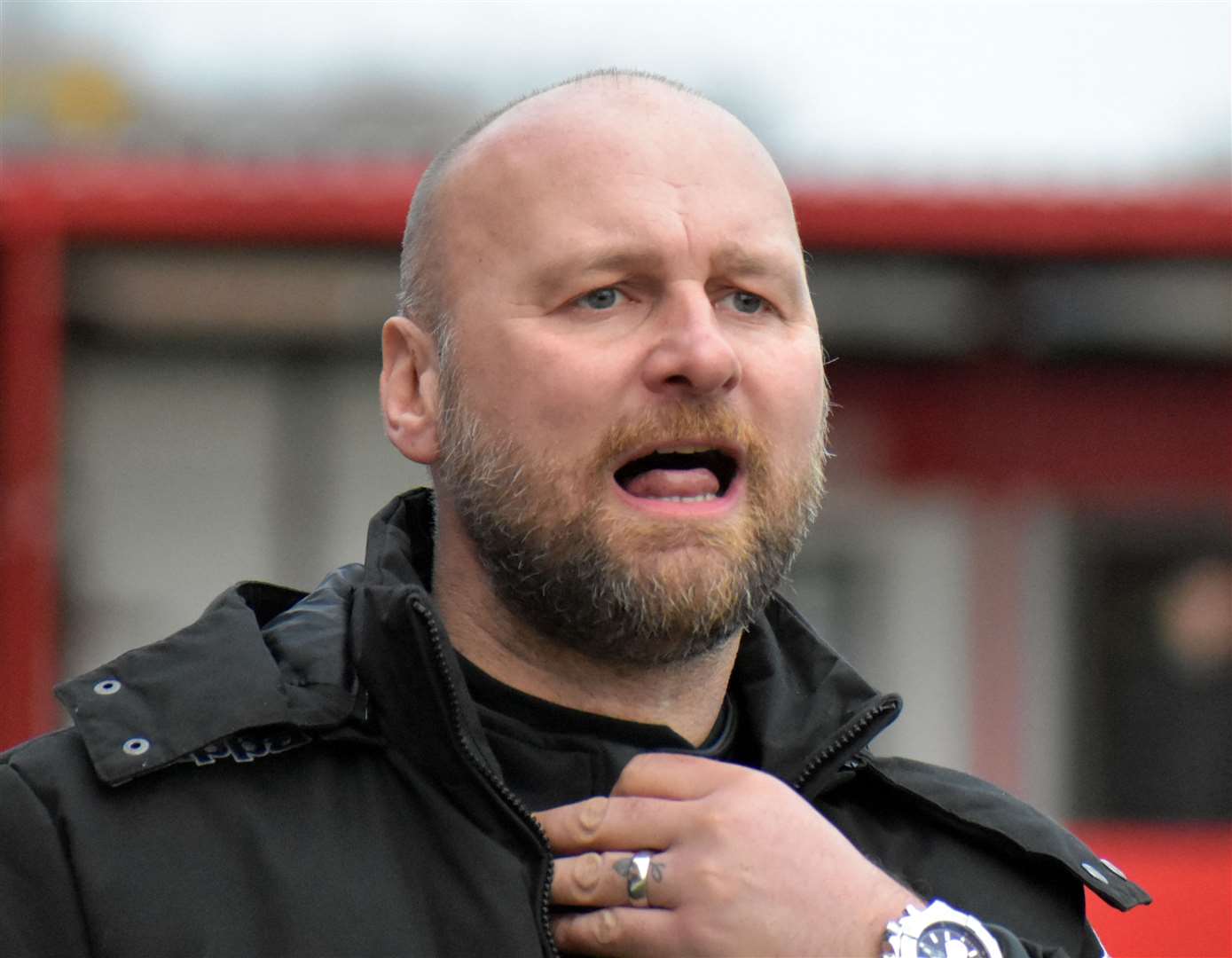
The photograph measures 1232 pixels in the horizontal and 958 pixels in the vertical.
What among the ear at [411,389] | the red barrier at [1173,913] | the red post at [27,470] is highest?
the ear at [411,389]

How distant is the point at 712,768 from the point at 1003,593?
26.5 feet

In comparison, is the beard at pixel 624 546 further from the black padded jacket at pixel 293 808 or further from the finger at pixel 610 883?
the finger at pixel 610 883

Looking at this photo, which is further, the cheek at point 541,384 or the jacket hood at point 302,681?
the cheek at point 541,384

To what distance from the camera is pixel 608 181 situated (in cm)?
225

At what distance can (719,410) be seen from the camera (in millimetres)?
2150

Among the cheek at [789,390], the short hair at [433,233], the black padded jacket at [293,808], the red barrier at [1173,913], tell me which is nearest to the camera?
the black padded jacket at [293,808]

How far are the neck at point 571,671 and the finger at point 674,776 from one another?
0.17 meters

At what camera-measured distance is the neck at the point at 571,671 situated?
224cm

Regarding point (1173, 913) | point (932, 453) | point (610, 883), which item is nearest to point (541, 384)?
point (610, 883)

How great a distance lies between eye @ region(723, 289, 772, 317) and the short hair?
1.11 ft

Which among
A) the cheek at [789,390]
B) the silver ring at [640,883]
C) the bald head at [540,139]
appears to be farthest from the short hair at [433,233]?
the silver ring at [640,883]

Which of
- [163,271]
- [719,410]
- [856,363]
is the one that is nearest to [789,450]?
[719,410]

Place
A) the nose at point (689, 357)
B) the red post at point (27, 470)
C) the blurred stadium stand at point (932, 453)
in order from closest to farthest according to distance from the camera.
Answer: the nose at point (689, 357) < the red post at point (27, 470) < the blurred stadium stand at point (932, 453)

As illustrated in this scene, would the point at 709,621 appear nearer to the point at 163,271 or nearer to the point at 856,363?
the point at 163,271
